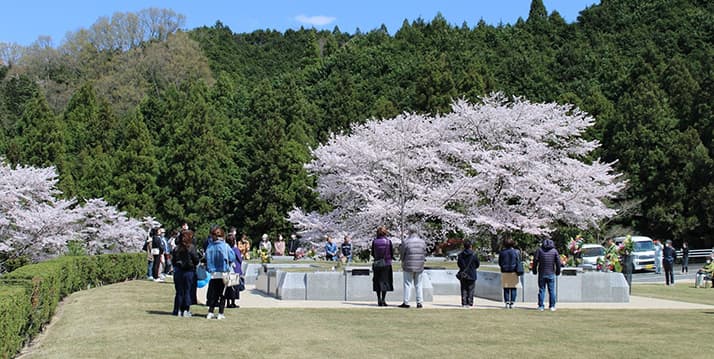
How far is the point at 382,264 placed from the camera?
16859mm

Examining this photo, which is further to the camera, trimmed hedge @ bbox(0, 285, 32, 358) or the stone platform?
the stone platform

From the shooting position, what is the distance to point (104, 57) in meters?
88.4

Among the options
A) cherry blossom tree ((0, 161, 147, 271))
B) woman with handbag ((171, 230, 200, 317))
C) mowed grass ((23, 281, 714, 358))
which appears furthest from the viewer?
cherry blossom tree ((0, 161, 147, 271))

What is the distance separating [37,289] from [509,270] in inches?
376

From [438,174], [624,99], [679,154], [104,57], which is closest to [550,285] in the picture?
[438,174]

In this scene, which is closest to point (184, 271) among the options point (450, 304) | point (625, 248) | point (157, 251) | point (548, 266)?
point (450, 304)

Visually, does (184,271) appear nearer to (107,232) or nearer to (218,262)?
(218,262)

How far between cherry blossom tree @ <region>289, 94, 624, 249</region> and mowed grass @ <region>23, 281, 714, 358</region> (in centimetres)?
1773

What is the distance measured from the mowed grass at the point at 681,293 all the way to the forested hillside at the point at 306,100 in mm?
22269

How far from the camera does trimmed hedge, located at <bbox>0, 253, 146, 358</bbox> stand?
955 cm

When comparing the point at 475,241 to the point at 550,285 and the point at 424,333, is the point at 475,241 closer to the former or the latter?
the point at 550,285

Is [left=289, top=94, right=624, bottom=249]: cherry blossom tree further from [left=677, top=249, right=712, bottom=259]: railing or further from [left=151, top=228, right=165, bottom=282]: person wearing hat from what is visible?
[left=151, top=228, right=165, bottom=282]: person wearing hat

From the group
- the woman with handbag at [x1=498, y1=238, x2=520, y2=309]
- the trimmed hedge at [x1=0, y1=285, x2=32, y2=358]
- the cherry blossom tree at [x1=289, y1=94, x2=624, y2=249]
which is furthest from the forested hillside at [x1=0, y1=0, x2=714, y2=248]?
the trimmed hedge at [x1=0, y1=285, x2=32, y2=358]

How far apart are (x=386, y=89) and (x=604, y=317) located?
2446 inches
